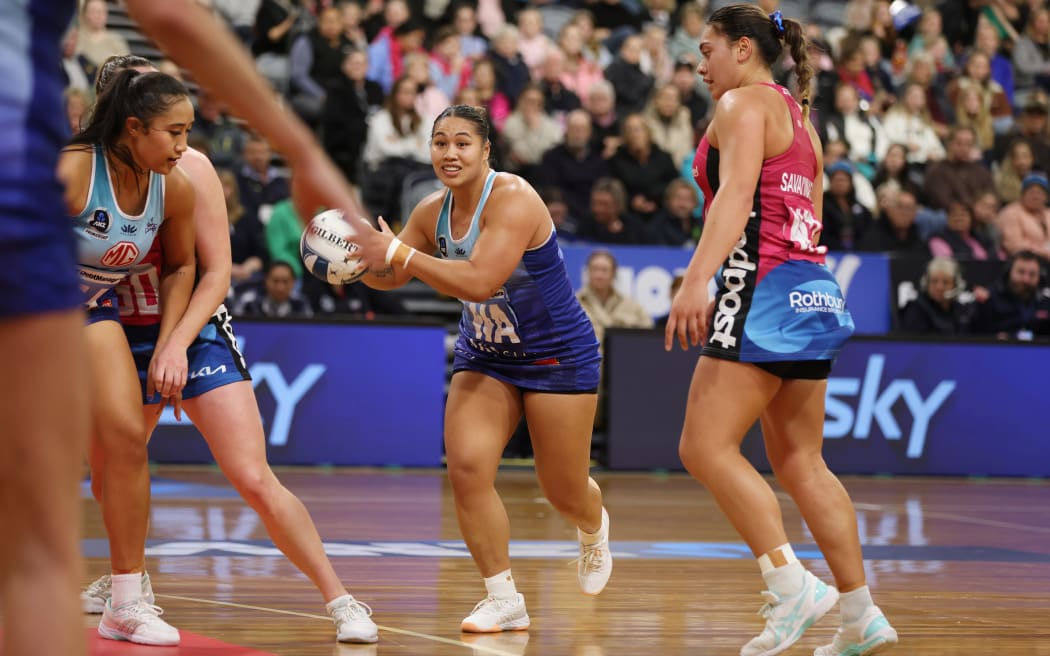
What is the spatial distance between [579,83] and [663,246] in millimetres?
3149

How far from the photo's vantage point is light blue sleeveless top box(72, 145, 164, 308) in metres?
4.45

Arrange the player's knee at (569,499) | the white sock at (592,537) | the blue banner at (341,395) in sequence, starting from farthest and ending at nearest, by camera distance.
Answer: the blue banner at (341,395) < the white sock at (592,537) < the player's knee at (569,499)

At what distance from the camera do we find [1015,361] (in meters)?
12.2

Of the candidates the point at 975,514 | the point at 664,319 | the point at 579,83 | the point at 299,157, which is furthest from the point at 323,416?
the point at 299,157

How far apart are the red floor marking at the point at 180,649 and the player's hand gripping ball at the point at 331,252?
1202 mm

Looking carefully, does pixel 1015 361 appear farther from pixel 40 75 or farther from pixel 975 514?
pixel 40 75

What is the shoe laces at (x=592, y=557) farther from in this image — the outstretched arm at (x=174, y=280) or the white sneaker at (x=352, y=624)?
the outstretched arm at (x=174, y=280)

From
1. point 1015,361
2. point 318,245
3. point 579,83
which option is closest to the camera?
point 318,245

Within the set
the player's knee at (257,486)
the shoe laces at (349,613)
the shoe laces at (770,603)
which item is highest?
the player's knee at (257,486)

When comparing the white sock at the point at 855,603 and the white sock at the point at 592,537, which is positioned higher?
the white sock at the point at 855,603

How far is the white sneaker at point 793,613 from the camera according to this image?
426cm

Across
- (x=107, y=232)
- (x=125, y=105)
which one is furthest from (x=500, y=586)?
(x=125, y=105)

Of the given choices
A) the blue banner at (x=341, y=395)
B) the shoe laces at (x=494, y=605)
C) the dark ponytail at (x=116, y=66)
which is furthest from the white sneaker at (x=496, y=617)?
the blue banner at (x=341, y=395)

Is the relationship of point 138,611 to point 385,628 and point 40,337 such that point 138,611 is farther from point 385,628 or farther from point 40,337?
point 40,337
